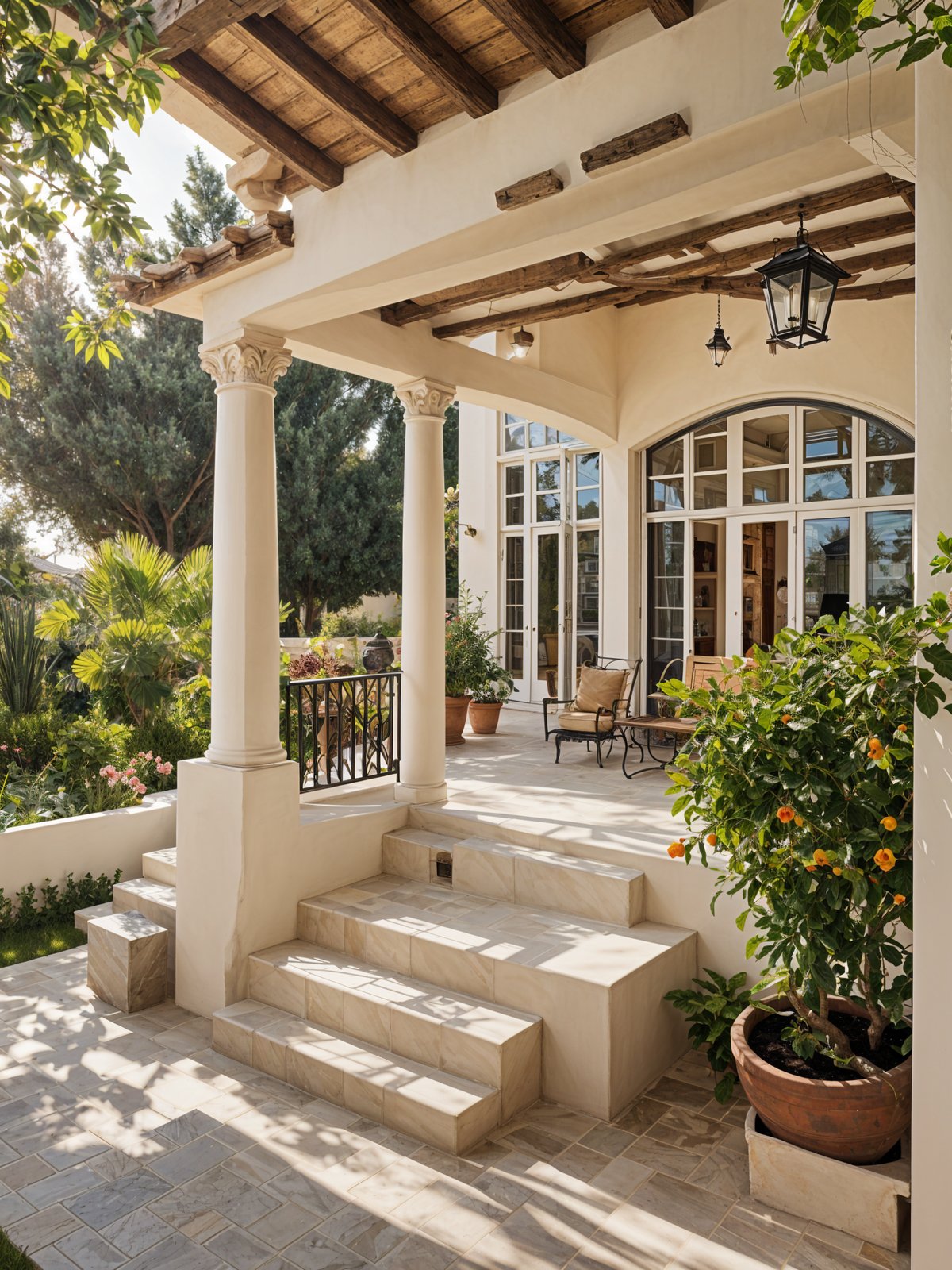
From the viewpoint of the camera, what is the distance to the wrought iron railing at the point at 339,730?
5.66m

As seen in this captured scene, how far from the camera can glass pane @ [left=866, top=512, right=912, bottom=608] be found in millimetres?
7383

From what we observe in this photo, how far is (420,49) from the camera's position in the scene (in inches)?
129

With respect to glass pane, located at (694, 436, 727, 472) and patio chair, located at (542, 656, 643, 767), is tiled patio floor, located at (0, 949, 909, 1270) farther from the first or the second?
glass pane, located at (694, 436, 727, 472)

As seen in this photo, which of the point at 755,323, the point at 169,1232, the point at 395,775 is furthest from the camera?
the point at 755,323

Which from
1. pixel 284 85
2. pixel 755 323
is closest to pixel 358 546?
pixel 755 323

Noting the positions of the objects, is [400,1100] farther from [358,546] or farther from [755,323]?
[358,546]

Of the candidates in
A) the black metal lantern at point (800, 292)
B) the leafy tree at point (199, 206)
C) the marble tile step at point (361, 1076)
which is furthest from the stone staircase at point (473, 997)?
the leafy tree at point (199, 206)

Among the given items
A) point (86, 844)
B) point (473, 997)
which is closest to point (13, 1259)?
point (473, 997)

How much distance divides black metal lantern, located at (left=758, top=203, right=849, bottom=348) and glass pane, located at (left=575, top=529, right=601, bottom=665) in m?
5.80

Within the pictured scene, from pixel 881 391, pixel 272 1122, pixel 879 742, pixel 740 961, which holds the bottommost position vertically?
pixel 272 1122

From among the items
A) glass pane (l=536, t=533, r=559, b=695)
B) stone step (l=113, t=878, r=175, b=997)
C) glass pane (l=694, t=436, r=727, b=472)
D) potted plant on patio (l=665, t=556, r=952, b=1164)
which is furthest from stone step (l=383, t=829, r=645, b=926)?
glass pane (l=536, t=533, r=559, b=695)

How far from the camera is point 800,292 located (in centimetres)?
401

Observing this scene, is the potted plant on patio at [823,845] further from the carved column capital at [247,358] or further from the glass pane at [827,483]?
the glass pane at [827,483]

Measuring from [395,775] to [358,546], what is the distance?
13316 millimetres
